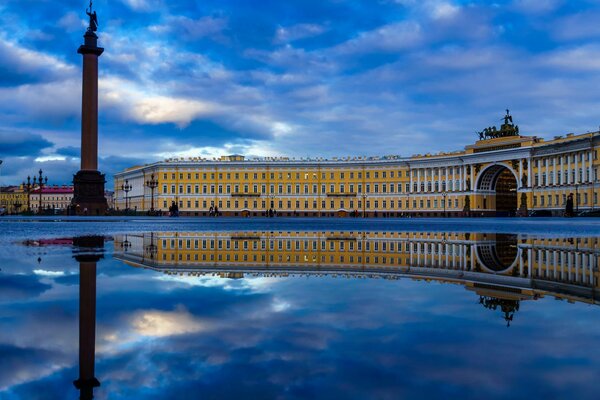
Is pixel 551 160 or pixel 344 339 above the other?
pixel 551 160

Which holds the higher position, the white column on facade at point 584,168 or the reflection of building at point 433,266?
the white column on facade at point 584,168

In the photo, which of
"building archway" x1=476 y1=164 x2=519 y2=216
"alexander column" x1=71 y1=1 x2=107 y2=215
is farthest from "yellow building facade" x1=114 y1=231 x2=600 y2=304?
"building archway" x1=476 y1=164 x2=519 y2=216

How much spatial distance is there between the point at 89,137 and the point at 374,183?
6942 centimetres

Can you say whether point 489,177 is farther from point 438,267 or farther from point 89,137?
point 438,267

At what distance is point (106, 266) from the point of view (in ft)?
25.2

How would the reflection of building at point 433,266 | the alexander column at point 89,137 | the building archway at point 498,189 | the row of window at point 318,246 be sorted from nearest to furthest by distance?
the reflection of building at point 433,266
the row of window at point 318,246
the alexander column at point 89,137
the building archway at point 498,189

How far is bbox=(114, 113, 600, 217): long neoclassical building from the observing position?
86375 mm

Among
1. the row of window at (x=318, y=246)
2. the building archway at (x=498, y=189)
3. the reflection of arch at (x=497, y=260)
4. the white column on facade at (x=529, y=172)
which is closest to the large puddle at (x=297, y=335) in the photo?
the reflection of arch at (x=497, y=260)

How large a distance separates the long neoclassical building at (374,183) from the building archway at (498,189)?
6.5 inches

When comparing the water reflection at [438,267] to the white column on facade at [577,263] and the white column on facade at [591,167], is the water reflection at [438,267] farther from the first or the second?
the white column on facade at [591,167]

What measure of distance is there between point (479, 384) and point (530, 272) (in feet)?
16.7

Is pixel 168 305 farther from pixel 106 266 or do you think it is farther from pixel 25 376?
pixel 106 266

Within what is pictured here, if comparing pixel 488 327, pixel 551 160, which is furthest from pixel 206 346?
pixel 551 160

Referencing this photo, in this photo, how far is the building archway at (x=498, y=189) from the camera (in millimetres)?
93600
